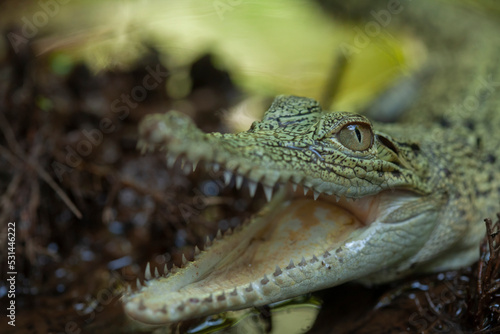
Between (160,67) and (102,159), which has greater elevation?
(160,67)

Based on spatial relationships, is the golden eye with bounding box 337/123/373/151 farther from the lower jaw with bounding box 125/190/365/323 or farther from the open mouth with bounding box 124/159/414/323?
the lower jaw with bounding box 125/190/365/323

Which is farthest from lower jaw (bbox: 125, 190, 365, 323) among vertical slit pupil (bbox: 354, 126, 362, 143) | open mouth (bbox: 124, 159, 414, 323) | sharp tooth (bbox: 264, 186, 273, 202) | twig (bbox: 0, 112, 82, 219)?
twig (bbox: 0, 112, 82, 219)

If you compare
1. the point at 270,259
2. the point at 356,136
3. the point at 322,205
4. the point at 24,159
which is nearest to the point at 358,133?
the point at 356,136

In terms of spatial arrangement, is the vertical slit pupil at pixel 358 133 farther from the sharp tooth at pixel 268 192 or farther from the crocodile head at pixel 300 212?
the sharp tooth at pixel 268 192

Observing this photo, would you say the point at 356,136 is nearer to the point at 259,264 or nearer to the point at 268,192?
the point at 268,192

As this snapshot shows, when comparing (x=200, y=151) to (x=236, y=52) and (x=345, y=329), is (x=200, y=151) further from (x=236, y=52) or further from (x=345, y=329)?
(x=236, y=52)

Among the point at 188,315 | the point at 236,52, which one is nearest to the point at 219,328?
the point at 188,315
